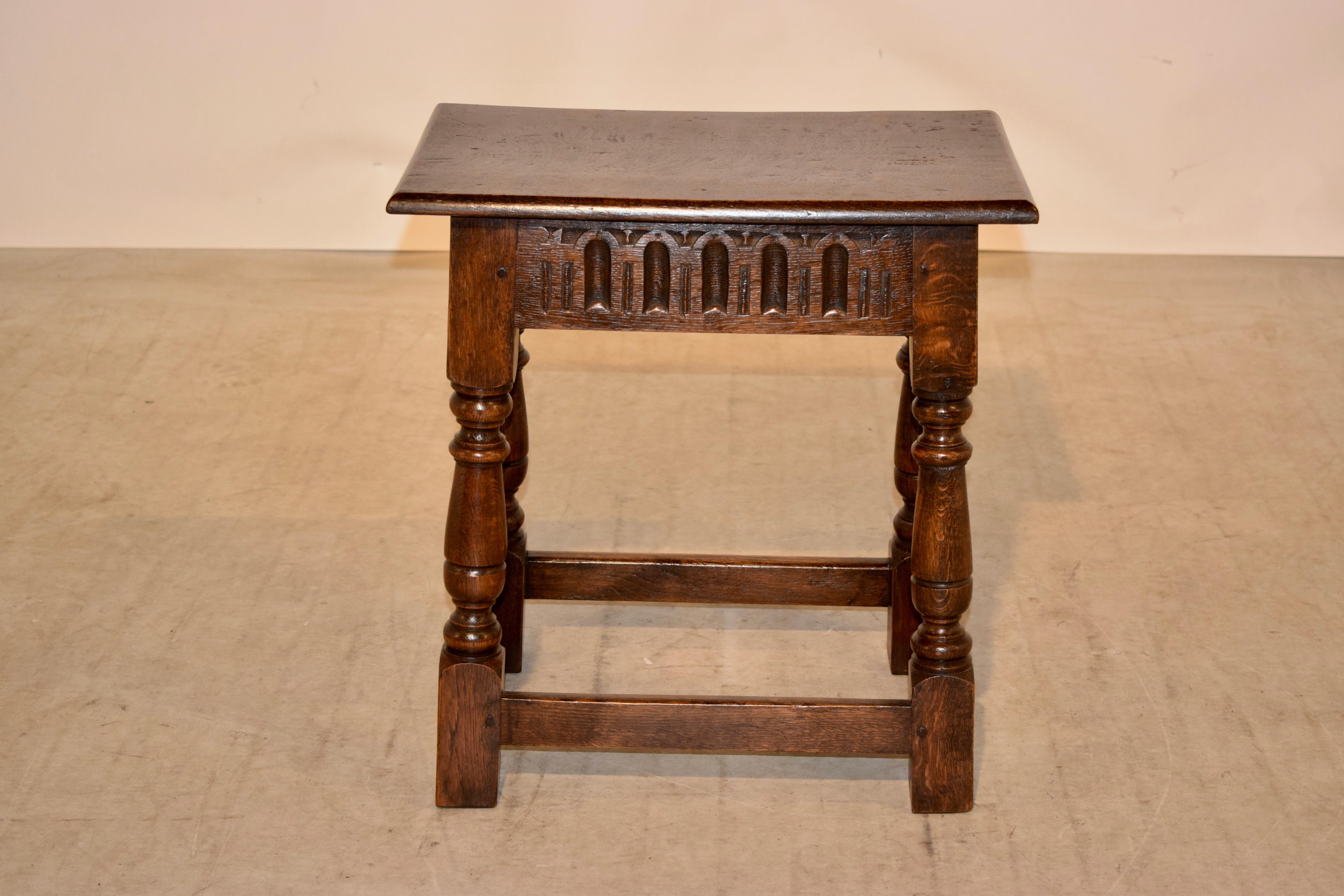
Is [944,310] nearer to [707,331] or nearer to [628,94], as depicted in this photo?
[707,331]

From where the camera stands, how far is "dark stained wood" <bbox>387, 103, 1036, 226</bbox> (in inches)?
68.0

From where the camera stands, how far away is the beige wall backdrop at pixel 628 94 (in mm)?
4359

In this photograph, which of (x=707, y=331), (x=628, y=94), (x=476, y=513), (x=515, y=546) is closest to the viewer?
(x=707, y=331)

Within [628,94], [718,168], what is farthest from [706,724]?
[628,94]

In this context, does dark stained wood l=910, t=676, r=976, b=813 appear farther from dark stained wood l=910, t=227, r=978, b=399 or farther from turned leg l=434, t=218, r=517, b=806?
turned leg l=434, t=218, r=517, b=806

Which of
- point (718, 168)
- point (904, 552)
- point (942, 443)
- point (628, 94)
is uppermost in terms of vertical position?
point (718, 168)

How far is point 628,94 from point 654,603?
2.40m

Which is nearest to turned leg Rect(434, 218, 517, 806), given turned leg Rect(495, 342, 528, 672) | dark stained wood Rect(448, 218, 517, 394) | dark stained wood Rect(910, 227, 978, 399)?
dark stained wood Rect(448, 218, 517, 394)

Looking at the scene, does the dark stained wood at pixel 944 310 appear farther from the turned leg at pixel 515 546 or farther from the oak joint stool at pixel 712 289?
the turned leg at pixel 515 546

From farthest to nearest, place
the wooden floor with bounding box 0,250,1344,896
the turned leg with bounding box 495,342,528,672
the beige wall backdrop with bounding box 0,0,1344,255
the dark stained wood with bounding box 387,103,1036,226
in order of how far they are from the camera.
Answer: the beige wall backdrop with bounding box 0,0,1344,255, the turned leg with bounding box 495,342,528,672, the wooden floor with bounding box 0,250,1344,896, the dark stained wood with bounding box 387,103,1036,226

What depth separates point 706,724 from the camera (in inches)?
77.2

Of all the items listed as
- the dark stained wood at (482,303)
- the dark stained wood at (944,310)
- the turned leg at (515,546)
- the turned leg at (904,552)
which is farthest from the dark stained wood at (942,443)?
the turned leg at (515,546)

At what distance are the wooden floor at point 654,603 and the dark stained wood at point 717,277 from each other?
675 mm

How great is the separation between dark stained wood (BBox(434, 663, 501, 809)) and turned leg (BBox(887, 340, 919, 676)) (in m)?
0.68
